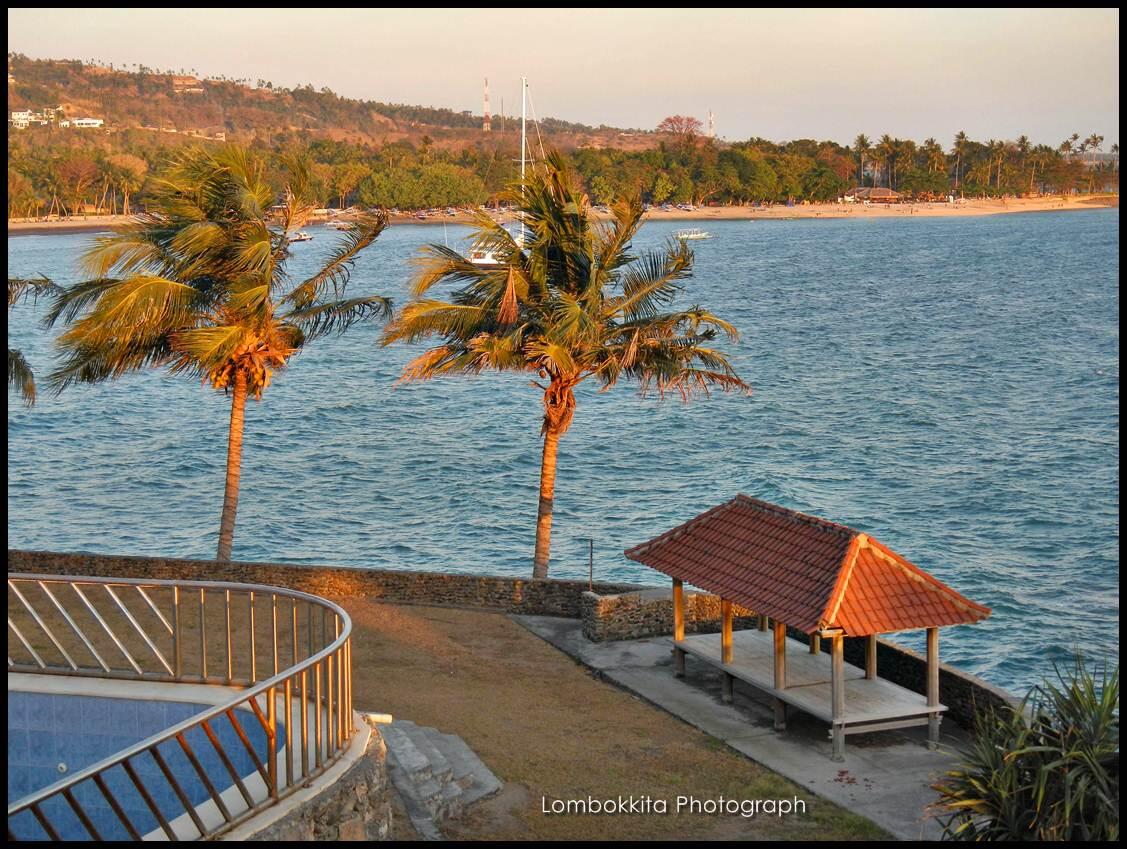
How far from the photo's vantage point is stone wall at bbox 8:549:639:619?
1909cm

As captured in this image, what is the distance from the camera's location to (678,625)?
17.1 meters

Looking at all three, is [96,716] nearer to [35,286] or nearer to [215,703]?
[215,703]

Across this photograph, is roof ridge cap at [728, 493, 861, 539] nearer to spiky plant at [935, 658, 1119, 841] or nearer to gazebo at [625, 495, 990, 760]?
gazebo at [625, 495, 990, 760]

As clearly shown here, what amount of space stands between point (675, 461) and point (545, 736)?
3404cm

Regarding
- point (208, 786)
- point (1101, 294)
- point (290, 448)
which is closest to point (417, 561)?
point (290, 448)

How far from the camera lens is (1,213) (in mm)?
7645

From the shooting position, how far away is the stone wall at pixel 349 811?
9.79m

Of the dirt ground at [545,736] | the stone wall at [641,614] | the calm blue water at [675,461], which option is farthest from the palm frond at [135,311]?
the calm blue water at [675,461]

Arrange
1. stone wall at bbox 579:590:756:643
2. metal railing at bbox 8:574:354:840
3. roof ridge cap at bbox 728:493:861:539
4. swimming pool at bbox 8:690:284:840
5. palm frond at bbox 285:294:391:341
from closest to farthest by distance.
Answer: metal railing at bbox 8:574:354:840
swimming pool at bbox 8:690:284:840
roof ridge cap at bbox 728:493:861:539
stone wall at bbox 579:590:756:643
palm frond at bbox 285:294:391:341

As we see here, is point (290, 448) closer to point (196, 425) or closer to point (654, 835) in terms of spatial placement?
point (196, 425)

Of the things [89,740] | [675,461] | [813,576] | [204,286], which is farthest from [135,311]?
[675,461]

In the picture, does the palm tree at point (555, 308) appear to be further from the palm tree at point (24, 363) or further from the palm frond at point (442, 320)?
the palm tree at point (24, 363)

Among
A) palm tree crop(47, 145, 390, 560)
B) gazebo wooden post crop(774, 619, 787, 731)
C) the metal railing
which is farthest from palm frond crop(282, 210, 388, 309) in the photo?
gazebo wooden post crop(774, 619, 787, 731)

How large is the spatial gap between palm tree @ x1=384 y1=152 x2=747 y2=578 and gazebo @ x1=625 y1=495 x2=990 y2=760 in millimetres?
3977
